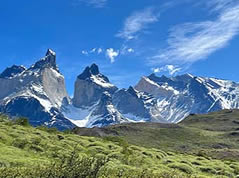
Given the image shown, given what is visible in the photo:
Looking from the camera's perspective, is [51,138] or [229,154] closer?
[51,138]

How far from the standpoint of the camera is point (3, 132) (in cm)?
4819

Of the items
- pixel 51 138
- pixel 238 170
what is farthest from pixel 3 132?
pixel 238 170

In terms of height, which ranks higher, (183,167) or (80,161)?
(80,161)

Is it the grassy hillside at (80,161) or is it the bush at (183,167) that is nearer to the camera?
the grassy hillside at (80,161)

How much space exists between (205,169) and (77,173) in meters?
30.3

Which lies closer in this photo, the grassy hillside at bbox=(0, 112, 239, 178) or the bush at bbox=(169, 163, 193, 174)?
the grassy hillside at bbox=(0, 112, 239, 178)

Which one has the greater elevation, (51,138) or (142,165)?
(51,138)

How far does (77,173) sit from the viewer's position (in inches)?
979

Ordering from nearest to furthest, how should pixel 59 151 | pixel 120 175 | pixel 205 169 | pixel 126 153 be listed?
pixel 120 175 < pixel 59 151 < pixel 126 153 < pixel 205 169

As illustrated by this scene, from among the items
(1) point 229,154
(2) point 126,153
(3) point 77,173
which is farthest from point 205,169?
(1) point 229,154

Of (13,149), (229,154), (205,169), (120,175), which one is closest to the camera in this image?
(120,175)

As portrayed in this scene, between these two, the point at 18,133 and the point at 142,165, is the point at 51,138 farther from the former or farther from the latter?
the point at 142,165

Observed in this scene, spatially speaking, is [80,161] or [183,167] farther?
[183,167]

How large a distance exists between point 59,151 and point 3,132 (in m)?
8.72
